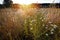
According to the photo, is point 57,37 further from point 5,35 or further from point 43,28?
point 5,35

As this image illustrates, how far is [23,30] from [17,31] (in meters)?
0.12

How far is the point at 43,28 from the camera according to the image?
10.5ft

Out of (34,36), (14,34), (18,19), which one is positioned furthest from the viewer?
(18,19)

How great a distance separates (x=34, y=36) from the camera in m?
2.99

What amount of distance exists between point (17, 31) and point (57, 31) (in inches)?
23.2

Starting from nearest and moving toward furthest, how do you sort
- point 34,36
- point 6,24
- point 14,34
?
1. point 34,36
2. point 14,34
3. point 6,24

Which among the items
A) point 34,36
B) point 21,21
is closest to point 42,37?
point 34,36

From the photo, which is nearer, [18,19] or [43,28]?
[43,28]

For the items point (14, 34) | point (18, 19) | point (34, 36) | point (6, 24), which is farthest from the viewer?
point (18, 19)

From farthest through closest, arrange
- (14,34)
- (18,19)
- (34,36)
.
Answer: (18,19) < (14,34) < (34,36)

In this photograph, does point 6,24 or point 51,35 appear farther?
point 6,24

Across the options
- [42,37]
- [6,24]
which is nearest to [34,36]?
[42,37]

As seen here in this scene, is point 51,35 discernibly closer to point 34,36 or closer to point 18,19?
point 34,36

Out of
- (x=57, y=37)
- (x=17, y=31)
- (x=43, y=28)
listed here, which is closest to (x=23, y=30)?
(x=17, y=31)
